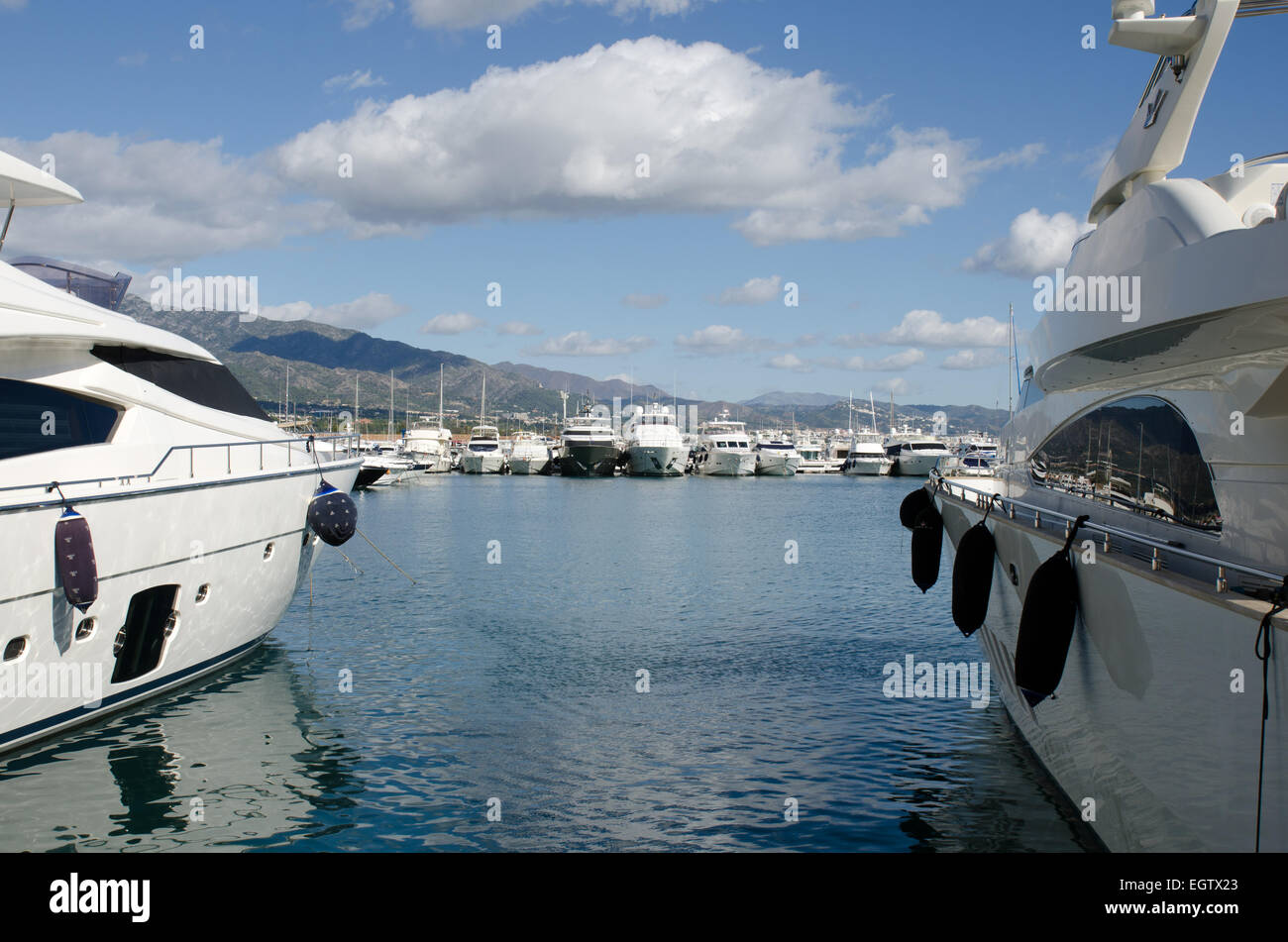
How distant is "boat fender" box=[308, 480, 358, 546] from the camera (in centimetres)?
1575

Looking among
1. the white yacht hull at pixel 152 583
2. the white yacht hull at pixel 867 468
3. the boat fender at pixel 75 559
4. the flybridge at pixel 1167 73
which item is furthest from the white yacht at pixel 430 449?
the flybridge at pixel 1167 73

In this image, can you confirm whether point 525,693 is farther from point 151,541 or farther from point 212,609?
point 151,541

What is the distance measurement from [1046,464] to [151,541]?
1071cm

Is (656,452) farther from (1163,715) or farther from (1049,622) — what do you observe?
(1163,715)

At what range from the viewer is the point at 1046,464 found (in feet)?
39.1

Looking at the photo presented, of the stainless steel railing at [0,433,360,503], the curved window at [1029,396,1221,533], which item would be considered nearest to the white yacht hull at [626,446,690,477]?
the stainless steel railing at [0,433,360,503]

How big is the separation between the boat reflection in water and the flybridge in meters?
9.42

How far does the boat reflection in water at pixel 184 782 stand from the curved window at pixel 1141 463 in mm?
7690

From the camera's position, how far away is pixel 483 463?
10425 cm

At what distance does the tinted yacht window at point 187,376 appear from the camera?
13.5 meters

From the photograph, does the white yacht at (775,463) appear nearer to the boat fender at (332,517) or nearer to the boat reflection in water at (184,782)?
the boat fender at (332,517)

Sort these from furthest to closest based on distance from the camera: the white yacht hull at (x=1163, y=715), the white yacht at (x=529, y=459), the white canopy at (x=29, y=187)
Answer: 1. the white yacht at (x=529, y=459)
2. the white canopy at (x=29, y=187)
3. the white yacht hull at (x=1163, y=715)

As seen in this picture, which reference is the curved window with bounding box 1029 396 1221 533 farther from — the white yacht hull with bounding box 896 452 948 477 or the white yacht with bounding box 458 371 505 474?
the white yacht hull with bounding box 896 452 948 477
